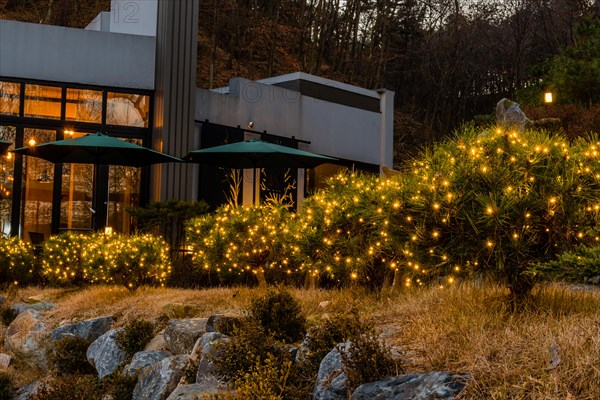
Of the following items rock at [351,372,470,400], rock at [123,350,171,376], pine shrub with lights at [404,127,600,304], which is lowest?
rock at [123,350,171,376]

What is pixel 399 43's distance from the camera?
110 feet

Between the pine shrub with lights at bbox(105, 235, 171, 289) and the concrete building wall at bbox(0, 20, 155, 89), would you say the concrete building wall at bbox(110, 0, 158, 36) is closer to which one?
the concrete building wall at bbox(0, 20, 155, 89)

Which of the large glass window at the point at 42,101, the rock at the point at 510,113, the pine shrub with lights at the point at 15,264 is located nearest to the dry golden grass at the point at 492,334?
the pine shrub with lights at the point at 15,264

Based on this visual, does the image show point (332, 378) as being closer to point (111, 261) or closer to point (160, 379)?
point (160, 379)

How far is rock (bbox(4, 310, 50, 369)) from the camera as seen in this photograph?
9391 mm

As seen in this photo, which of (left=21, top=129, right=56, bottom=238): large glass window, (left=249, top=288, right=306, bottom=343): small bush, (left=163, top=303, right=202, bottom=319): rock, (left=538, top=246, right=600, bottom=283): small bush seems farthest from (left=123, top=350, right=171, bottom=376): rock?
(left=21, top=129, right=56, bottom=238): large glass window

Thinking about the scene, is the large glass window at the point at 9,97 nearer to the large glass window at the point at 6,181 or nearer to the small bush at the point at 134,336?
the large glass window at the point at 6,181

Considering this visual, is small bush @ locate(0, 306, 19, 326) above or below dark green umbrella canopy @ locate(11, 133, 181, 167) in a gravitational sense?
below

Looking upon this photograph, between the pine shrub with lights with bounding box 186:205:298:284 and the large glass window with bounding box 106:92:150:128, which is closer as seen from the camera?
the pine shrub with lights with bounding box 186:205:298:284

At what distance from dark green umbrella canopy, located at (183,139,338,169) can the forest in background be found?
45.2 feet

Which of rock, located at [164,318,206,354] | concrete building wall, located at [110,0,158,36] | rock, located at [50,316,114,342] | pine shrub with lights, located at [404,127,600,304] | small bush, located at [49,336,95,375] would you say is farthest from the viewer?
concrete building wall, located at [110,0,158,36]

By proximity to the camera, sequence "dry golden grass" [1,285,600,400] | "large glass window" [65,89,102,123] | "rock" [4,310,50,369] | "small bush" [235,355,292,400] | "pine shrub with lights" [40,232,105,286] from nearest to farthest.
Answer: "dry golden grass" [1,285,600,400] → "small bush" [235,355,292,400] → "rock" [4,310,50,369] → "pine shrub with lights" [40,232,105,286] → "large glass window" [65,89,102,123]

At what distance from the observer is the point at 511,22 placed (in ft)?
98.3

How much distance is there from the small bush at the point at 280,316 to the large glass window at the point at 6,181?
30.2ft
